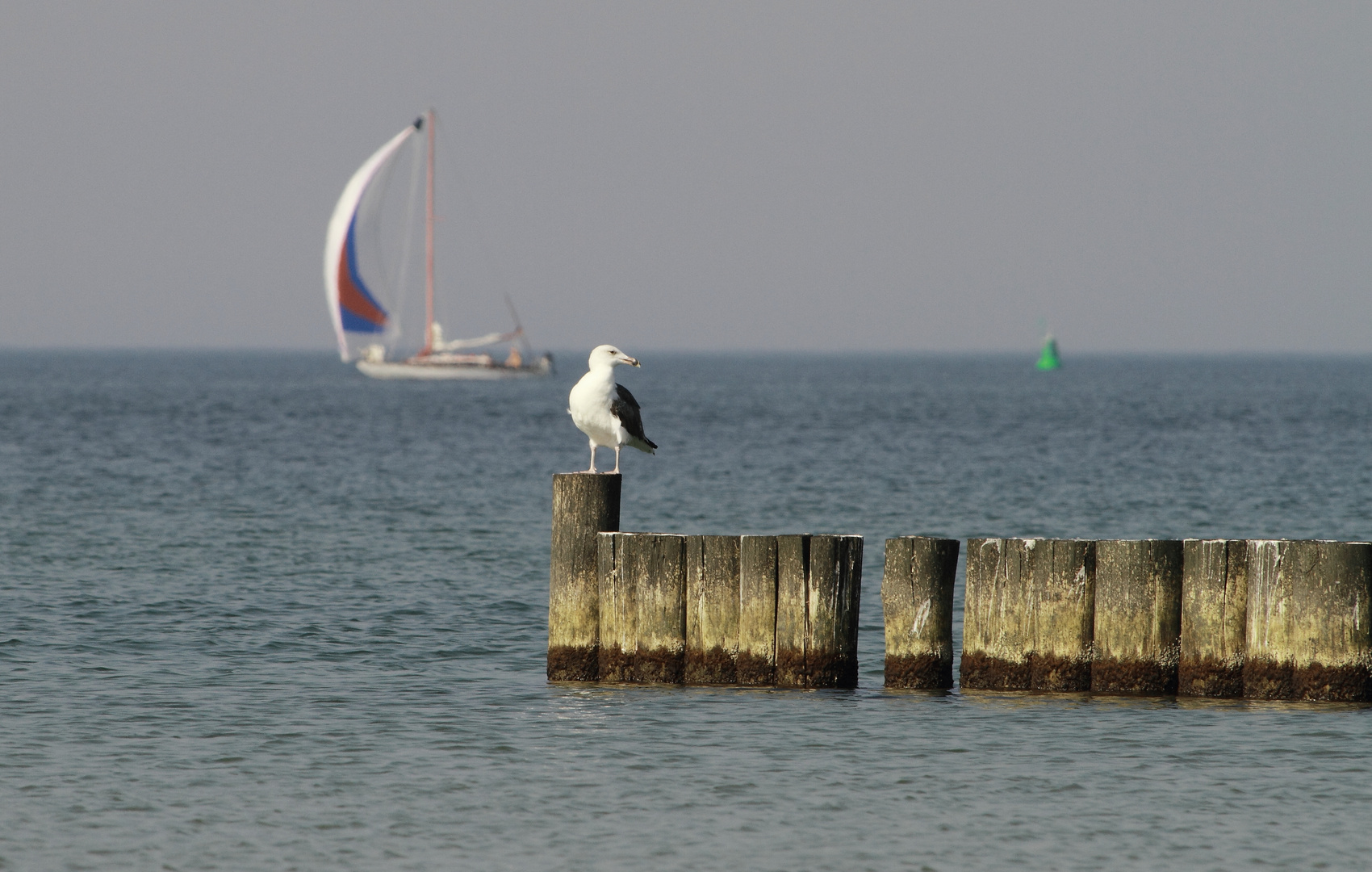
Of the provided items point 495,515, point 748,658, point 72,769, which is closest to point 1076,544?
point 748,658

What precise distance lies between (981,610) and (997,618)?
0.12 meters

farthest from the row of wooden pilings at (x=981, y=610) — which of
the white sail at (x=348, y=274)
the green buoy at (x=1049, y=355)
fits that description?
the green buoy at (x=1049, y=355)

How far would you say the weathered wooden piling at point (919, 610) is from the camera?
11.1 metres

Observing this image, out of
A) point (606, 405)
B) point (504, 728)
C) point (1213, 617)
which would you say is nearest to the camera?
point (1213, 617)

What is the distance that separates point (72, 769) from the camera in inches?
386

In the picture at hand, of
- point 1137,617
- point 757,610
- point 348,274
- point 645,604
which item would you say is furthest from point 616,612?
point 348,274

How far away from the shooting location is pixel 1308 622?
34.7 ft

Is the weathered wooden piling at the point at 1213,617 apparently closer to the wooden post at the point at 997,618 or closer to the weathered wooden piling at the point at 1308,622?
the weathered wooden piling at the point at 1308,622

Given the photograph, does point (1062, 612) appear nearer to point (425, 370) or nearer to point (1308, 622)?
point (1308, 622)

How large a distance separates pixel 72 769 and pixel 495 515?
1818cm

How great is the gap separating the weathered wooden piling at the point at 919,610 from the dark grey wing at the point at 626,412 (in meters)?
2.11

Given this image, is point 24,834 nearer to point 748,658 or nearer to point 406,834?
point 406,834

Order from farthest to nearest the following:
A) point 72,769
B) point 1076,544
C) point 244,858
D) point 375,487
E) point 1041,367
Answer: point 1041,367 → point 375,487 → point 1076,544 → point 72,769 → point 244,858

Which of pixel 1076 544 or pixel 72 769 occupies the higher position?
pixel 1076 544
